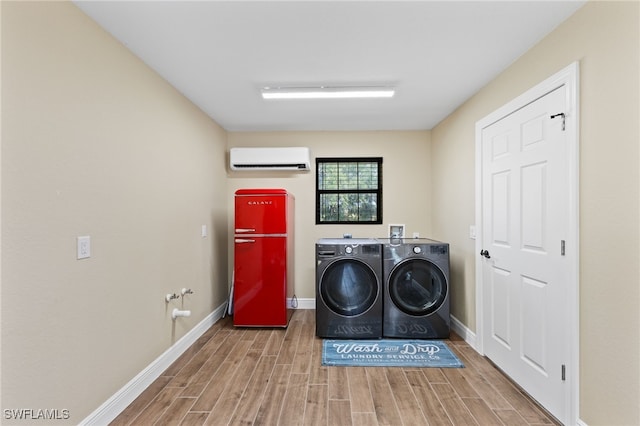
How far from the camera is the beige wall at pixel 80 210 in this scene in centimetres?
126

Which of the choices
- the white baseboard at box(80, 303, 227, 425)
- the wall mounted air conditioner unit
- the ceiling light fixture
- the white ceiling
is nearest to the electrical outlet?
the white baseboard at box(80, 303, 227, 425)

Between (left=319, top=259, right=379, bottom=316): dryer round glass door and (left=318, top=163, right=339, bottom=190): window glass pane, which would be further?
(left=318, top=163, right=339, bottom=190): window glass pane

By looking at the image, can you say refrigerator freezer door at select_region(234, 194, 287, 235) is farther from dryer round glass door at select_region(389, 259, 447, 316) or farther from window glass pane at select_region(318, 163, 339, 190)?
dryer round glass door at select_region(389, 259, 447, 316)

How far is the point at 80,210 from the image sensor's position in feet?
5.14

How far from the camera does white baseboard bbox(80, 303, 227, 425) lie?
1682mm

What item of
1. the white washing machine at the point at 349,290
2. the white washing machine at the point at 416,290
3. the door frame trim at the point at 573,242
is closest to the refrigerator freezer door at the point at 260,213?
the white washing machine at the point at 349,290

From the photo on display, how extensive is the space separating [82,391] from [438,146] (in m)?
3.96

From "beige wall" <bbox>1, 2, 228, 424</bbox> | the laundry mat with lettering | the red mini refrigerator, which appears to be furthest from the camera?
the red mini refrigerator

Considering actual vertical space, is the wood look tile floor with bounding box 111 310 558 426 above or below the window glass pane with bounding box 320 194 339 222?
below

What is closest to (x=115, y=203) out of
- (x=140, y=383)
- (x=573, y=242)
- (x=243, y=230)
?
(x=140, y=383)

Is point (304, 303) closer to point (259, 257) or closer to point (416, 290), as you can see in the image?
point (259, 257)

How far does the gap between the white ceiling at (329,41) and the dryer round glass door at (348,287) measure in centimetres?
172

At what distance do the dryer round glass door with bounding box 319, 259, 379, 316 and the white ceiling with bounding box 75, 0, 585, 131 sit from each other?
1724 mm

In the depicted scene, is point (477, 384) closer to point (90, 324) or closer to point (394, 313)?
point (394, 313)
